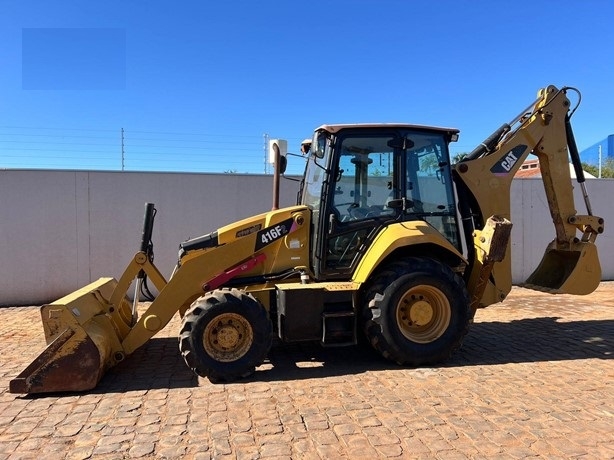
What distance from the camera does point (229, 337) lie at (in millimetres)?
5043

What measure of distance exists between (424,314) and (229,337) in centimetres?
217

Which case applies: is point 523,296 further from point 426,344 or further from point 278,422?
point 278,422

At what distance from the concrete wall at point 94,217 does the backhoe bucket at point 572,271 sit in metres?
5.60

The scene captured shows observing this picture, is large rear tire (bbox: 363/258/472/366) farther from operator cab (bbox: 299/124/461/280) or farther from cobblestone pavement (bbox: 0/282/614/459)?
operator cab (bbox: 299/124/461/280)

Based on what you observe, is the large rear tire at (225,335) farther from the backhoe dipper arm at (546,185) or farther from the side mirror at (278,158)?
the backhoe dipper arm at (546,185)

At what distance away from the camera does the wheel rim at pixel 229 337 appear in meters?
5.00

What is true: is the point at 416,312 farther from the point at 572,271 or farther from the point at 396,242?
the point at 572,271

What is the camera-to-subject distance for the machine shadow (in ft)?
16.7

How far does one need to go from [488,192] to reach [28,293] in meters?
8.75

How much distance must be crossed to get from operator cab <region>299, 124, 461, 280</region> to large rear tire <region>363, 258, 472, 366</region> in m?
0.49

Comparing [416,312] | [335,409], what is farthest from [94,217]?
[335,409]

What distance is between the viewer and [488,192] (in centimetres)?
612

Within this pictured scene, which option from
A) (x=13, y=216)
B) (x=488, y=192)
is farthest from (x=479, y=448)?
(x=13, y=216)

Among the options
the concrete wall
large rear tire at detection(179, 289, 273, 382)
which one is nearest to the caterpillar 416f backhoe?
large rear tire at detection(179, 289, 273, 382)
